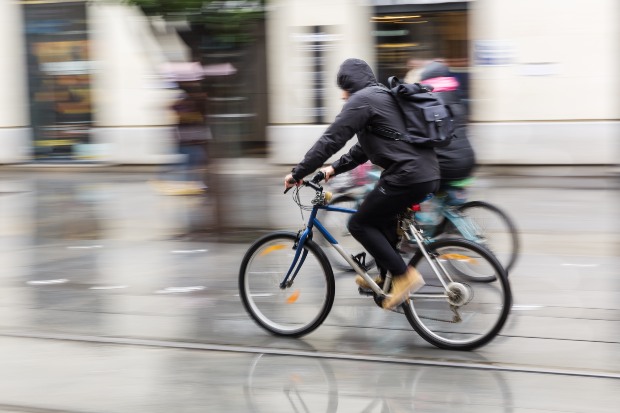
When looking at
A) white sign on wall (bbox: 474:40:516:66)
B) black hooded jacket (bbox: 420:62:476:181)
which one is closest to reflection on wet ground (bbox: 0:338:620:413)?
black hooded jacket (bbox: 420:62:476:181)

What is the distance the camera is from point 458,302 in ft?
17.7

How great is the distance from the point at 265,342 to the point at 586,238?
4.35 metres

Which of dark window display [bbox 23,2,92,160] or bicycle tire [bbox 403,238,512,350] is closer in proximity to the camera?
bicycle tire [bbox 403,238,512,350]

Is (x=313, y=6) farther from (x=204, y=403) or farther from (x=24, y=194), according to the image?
(x=204, y=403)

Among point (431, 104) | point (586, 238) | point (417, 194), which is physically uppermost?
point (431, 104)

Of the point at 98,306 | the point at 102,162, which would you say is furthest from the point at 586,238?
the point at 102,162

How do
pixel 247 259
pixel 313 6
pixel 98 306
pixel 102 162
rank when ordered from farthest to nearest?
1. pixel 102 162
2. pixel 313 6
3. pixel 98 306
4. pixel 247 259

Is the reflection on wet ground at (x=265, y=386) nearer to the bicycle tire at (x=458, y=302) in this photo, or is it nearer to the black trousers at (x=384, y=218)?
the bicycle tire at (x=458, y=302)

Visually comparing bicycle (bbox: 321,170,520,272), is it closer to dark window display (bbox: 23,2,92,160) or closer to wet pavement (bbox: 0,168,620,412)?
wet pavement (bbox: 0,168,620,412)

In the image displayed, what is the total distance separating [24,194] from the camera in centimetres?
1327

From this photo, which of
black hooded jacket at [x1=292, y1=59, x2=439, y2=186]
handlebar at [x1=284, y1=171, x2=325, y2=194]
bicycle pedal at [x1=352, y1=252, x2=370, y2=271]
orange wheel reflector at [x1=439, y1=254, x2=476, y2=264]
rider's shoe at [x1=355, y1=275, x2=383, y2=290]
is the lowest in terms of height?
rider's shoe at [x1=355, y1=275, x2=383, y2=290]

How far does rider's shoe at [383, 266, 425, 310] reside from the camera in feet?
17.7

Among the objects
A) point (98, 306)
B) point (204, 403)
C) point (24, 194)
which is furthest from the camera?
point (24, 194)

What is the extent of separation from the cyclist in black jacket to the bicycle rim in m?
1.72
